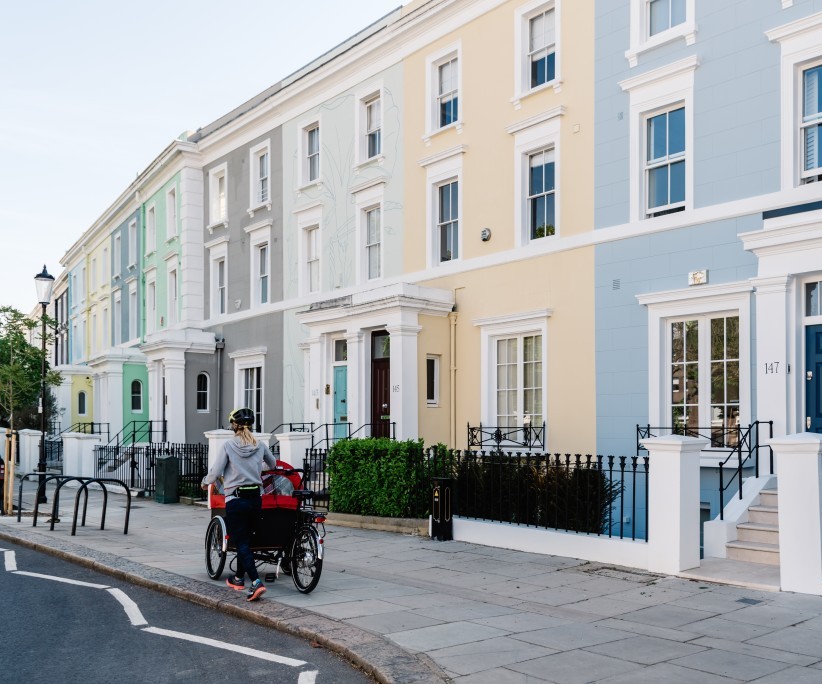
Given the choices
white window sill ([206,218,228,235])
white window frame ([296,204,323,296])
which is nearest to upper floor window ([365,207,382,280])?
white window frame ([296,204,323,296])

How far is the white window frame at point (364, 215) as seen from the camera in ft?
65.6

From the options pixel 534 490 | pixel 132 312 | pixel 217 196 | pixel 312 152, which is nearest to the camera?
pixel 534 490

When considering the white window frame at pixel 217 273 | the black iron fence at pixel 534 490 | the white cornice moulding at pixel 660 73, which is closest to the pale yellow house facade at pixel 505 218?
the white cornice moulding at pixel 660 73

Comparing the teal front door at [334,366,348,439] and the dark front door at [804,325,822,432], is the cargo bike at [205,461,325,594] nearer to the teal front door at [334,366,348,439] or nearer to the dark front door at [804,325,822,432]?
the dark front door at [804,325,822,432]

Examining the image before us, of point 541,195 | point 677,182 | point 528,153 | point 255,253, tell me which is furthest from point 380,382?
point 255,253

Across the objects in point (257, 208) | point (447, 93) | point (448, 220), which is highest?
point (447, 93)

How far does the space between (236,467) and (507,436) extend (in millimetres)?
8467

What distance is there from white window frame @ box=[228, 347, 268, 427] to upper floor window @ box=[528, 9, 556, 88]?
1129 centimetres

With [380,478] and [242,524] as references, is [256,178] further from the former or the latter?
[242,524]

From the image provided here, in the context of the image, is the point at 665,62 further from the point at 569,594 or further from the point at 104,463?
the point at 104,463

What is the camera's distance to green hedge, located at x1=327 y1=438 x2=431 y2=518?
44.0 feet

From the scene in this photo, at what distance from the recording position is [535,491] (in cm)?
1194

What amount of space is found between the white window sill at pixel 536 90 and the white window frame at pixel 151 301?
1907cm

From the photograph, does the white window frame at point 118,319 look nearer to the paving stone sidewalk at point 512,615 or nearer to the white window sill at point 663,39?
the paving stone sidewalk at point 512,615
